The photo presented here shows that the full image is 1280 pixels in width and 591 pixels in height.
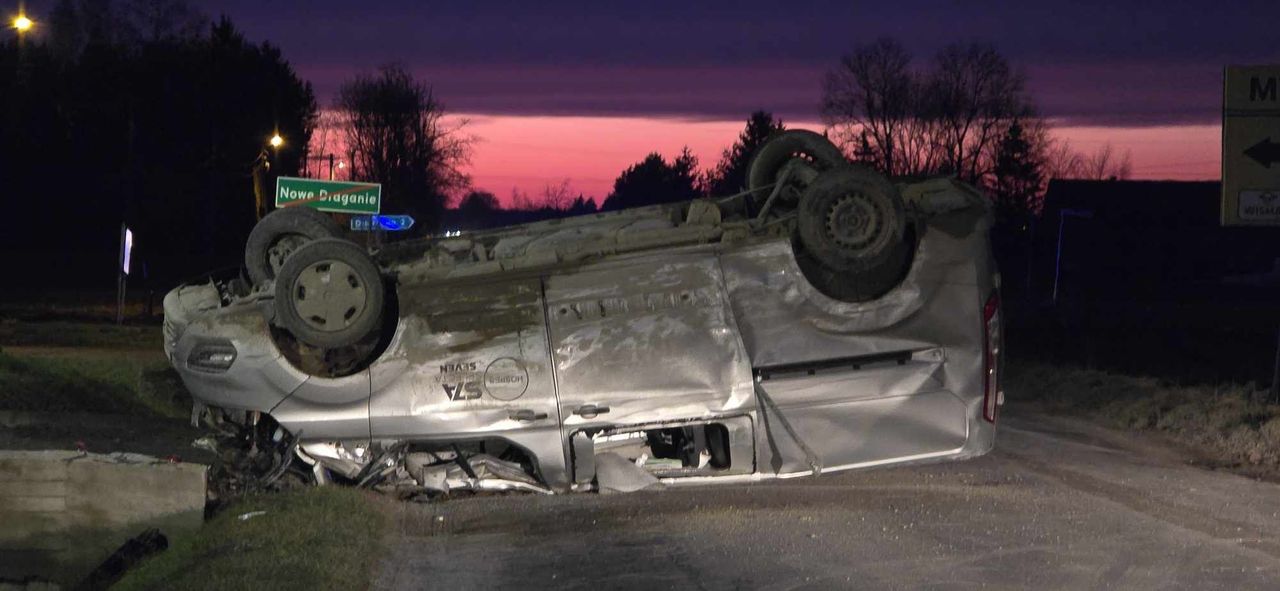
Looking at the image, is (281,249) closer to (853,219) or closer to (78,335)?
(853,219)

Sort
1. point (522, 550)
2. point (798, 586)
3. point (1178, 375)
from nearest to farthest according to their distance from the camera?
point (798, 586), point (522, 550), point (1178, 375)

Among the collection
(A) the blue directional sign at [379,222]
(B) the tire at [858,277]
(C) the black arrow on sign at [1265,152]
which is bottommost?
(B) the tire at [858,277]

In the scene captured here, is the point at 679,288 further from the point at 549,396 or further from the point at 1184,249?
the point at 1184,249

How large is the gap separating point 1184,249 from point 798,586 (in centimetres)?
6516

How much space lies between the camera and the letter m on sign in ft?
49.5

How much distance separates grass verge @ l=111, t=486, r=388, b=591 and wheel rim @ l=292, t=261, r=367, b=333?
1.15 meters

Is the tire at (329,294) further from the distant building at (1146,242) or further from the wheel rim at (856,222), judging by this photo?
the distant building at (1146,242)

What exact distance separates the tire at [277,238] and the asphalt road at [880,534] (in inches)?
74.0

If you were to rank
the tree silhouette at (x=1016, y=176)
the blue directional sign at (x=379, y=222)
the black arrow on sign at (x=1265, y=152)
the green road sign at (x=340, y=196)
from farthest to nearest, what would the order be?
the tree silhouette at (x=1016, y=176), the blue directional sign at (x=379, y=222), the green road sign at (x=340, y=196), the black arrow on sign at (x=1265, y=152)

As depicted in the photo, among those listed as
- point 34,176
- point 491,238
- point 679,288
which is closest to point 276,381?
point 491,238

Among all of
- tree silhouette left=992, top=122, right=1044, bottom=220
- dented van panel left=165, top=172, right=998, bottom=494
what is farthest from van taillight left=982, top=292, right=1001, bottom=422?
tree silhouette left=992, top=122, right=1044, bottom=220

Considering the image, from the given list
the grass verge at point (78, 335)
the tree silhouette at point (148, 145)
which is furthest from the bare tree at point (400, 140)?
the grass verge at point (78, 335)

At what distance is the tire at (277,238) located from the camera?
401 inches

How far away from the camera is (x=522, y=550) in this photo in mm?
8938
